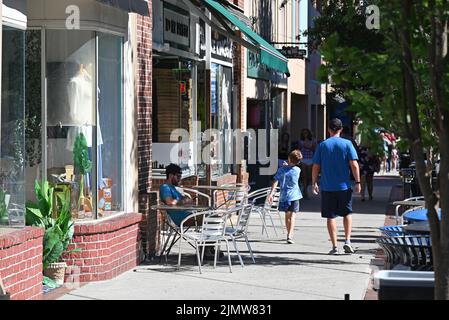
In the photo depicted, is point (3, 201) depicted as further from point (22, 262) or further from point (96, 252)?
point (96, 252)

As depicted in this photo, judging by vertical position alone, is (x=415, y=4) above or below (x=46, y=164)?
above

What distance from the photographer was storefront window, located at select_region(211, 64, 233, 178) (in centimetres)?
2031

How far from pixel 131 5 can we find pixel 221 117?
972 cm

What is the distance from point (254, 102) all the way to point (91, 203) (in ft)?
49.4

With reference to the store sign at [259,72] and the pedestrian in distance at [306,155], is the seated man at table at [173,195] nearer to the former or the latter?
the store sign at [259,72]

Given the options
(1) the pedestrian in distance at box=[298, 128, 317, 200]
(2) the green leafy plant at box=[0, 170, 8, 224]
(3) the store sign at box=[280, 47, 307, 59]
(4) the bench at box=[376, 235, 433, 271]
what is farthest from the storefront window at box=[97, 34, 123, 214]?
(3) the store sign at box=[280, 47, 307, 59]

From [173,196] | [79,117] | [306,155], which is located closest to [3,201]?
[79,117]

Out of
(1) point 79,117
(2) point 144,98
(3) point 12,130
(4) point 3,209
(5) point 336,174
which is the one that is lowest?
(4) point 3,209

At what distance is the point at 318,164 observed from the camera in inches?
578

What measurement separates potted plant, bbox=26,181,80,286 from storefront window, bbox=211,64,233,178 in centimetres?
890

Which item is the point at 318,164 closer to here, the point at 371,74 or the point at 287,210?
the point at 287,210

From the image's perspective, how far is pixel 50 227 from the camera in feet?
35.6

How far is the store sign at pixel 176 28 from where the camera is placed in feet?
52.2

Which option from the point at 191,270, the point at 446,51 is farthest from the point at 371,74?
the point at 191,270
